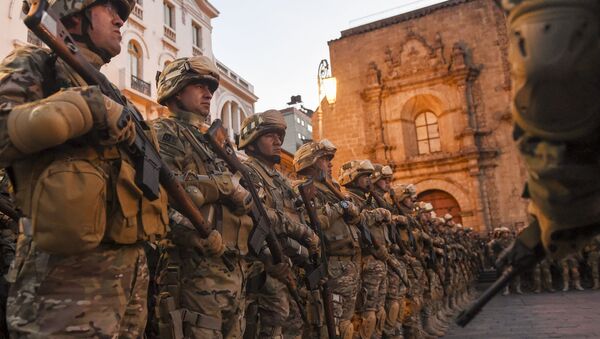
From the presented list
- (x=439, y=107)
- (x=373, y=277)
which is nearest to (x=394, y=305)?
(x=373, y=277)

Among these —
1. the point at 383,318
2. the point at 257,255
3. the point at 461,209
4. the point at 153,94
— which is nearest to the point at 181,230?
the point at 257,255

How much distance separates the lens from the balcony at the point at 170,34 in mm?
18433

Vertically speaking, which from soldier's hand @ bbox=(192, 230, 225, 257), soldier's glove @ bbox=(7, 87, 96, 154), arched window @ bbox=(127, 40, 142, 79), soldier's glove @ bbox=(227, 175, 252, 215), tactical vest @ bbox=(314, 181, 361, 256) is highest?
arched window @ bbox=(127, 40, 142, 79)

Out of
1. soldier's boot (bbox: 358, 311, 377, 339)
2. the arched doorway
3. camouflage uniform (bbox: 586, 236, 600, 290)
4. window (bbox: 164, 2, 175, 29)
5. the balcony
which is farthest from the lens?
the arched doorway

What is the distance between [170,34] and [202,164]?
1671 centimetres

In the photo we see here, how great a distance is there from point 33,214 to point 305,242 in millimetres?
2768

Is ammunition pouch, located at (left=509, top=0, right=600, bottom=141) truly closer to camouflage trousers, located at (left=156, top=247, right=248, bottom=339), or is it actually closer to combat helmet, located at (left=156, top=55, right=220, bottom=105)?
camouflage trousers, located at (left=156, top=247, right=248, bottom=339)

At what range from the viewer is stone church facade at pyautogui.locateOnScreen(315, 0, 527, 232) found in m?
19.7

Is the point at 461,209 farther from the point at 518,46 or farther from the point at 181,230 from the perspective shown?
the point at 518,46

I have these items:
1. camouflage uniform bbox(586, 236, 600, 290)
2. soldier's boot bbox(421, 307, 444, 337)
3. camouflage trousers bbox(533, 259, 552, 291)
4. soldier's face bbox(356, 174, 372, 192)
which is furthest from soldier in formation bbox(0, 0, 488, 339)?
camouflage uniform bbox(586, 236, 600, 290)

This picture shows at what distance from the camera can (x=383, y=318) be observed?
19.9 ft

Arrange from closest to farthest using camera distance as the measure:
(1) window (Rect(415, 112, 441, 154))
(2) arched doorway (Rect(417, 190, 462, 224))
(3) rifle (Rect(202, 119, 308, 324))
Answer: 1. (3) rifle (Rect(202, 119, 308, 324))
2. (2) arched doorway (Rect(417, 190, 462, 224))
3. (1) window (Rect(415, 112, 441, 154))

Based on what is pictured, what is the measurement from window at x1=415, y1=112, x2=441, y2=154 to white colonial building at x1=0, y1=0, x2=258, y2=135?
808 cm

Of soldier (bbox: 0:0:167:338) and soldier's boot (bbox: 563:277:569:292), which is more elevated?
soldier (bbox: 0:0:167:338)
